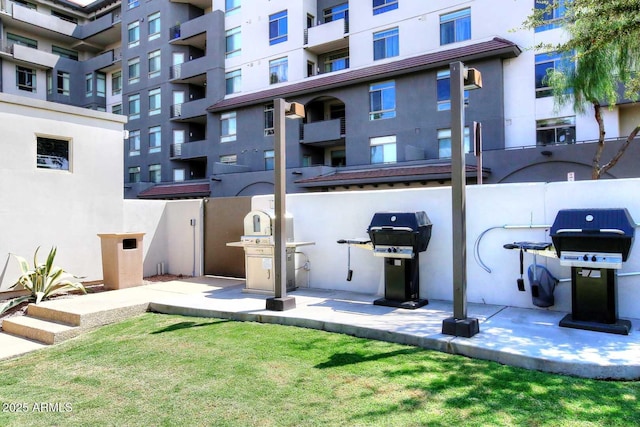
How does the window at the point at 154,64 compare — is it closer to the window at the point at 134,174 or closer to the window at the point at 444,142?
the window at the point at 134,174

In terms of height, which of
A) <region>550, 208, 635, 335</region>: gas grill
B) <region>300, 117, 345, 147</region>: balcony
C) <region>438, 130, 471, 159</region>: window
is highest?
<region>300, 117, 345, 147</region>: balcony

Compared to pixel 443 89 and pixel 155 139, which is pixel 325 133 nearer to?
pixel 443 89

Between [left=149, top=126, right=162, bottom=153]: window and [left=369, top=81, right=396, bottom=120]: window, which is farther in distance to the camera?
[left=149, top=126, right=162, bottom=153]: window

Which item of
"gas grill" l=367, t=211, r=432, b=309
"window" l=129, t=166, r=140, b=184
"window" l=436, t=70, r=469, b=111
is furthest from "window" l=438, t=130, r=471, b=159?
"window" l=129, t=166, r=140, b=184

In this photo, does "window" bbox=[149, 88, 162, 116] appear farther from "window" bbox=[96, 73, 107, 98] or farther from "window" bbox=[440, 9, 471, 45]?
"window" bbox=[440, 9, 471, 45]

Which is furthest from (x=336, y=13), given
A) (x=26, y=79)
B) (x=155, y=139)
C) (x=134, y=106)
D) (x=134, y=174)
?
(x=26, y=79)

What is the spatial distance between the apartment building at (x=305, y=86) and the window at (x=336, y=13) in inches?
2.7

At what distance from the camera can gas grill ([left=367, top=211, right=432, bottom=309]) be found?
6.15 m

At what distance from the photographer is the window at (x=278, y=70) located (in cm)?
2570

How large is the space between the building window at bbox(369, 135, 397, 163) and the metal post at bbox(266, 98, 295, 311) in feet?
49.0

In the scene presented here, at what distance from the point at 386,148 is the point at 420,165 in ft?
8.75

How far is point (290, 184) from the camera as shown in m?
22.6

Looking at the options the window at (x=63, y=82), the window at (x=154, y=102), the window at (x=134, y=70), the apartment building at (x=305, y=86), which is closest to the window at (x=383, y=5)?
the apartment building at (x=305, y=86)

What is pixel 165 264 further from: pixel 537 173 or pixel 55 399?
pixel 537 173
